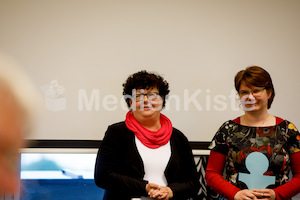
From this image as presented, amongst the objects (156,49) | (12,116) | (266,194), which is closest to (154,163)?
(266,194)

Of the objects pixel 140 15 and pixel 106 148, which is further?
pixel 140 15

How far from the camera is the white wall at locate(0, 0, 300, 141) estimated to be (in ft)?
8.03

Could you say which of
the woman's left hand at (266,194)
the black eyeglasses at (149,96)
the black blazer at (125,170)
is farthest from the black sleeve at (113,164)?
the woman's left hand at (266,194)

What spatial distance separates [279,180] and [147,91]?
3.03ft

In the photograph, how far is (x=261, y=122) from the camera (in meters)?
1.95

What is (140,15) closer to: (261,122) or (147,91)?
(147,91)

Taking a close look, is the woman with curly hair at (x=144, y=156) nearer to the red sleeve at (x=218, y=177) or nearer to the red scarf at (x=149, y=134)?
the red scarf at (x=149, y=134)

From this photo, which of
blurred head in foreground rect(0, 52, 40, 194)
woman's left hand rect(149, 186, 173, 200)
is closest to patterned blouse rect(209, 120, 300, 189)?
woman's left hand rect(149, 186, 173, 200)

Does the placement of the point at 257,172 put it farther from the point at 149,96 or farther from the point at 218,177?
the point at 149,96

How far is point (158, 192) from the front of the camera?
1833 mm

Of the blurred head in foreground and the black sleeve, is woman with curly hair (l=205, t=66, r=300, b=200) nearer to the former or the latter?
the black sleeve

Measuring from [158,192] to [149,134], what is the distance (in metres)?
0.34

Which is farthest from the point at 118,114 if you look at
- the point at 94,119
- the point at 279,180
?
the point at 279,180

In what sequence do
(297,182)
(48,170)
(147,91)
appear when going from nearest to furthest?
1. (297,182)
2. (147,91)
3. (48,170)
